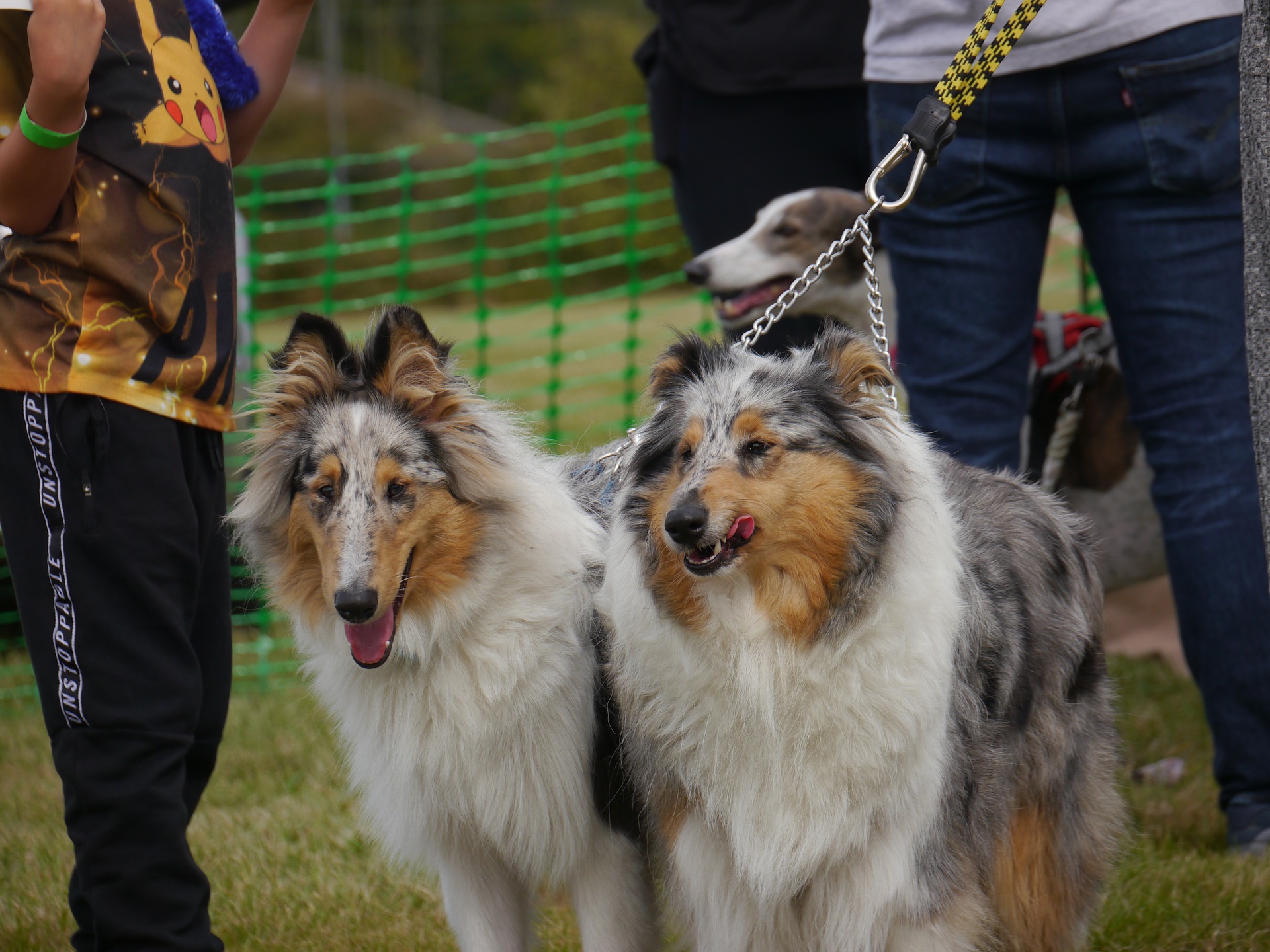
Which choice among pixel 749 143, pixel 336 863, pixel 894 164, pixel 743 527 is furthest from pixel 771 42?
pixel 336 863

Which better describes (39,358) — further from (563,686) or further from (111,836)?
(563,686)

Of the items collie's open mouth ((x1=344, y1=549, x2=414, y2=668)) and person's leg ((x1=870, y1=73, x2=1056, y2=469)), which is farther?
person's leg ((x1=870, y1=73, x2=1056, y2=469))

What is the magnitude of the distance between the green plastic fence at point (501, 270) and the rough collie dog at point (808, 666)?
90cm

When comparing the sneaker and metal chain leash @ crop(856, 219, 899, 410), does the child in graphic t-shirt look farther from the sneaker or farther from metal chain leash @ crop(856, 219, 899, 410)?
the sneaker

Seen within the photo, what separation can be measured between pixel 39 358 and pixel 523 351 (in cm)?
1236

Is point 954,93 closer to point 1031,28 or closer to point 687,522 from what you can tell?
point 1031,28

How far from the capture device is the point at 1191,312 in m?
3.16

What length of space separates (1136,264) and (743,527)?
1459mm

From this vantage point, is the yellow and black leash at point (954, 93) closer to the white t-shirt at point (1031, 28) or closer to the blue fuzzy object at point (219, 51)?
the white t-shirt at point (1031, 28)

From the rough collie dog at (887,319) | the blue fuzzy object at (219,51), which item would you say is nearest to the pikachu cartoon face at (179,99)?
the blue fuzzy object at (219,51)

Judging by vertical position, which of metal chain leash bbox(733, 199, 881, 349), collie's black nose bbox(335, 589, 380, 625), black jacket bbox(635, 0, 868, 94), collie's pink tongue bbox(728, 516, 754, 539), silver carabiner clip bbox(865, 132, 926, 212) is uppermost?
black jacket bbox(635, 0, 868, 94)

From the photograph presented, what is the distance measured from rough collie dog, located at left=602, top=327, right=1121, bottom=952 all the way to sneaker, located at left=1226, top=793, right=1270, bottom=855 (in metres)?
1.14

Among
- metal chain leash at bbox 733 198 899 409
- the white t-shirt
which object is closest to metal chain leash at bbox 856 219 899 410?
metal chain leash at bbox 733 198 899 409

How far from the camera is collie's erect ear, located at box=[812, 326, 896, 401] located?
2.57 metres
